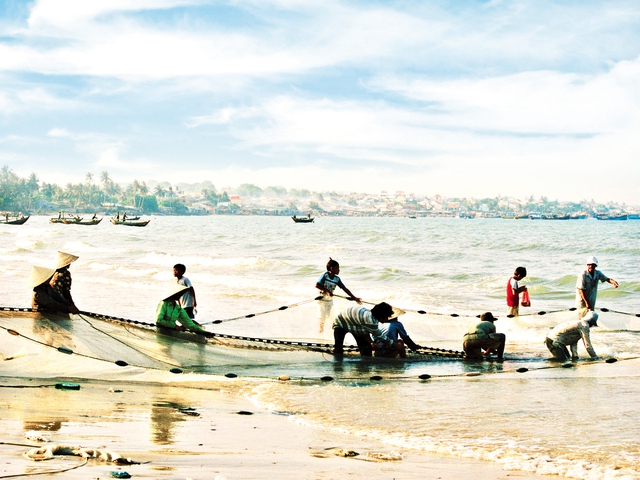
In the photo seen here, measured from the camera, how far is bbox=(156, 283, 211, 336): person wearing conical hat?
26.4ft

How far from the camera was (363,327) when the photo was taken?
8.27m

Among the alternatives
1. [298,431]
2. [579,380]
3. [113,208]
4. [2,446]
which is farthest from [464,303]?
[113,208]

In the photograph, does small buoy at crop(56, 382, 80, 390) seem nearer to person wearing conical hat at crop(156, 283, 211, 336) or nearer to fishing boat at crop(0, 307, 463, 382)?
fishing boat at crop(0, 307, 463, 382)

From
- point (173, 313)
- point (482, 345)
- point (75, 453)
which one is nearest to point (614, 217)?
point (482, 345)

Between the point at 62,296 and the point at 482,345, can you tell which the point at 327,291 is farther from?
the point at 62,296

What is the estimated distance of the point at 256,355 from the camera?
26.7 ft

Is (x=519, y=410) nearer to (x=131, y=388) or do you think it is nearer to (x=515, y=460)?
(x=515, y=460)

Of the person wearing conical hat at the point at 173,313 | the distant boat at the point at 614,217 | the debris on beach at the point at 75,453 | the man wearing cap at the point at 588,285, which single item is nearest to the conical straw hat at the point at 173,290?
the person wearing conical hat at the point at 173,313

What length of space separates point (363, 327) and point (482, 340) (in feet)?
5.69

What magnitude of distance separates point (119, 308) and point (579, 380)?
403 inches

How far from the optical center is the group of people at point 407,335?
827 centimetres

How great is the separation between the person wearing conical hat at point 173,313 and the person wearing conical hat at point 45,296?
110 cm

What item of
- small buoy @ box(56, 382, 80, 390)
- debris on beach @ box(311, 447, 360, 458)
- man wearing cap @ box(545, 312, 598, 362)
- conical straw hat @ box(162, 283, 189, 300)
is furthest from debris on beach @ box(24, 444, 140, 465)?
man wearing cap @ box(545, 312, 598, 362)

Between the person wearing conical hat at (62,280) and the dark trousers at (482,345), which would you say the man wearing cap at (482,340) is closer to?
the dark trousers at (482,345)
